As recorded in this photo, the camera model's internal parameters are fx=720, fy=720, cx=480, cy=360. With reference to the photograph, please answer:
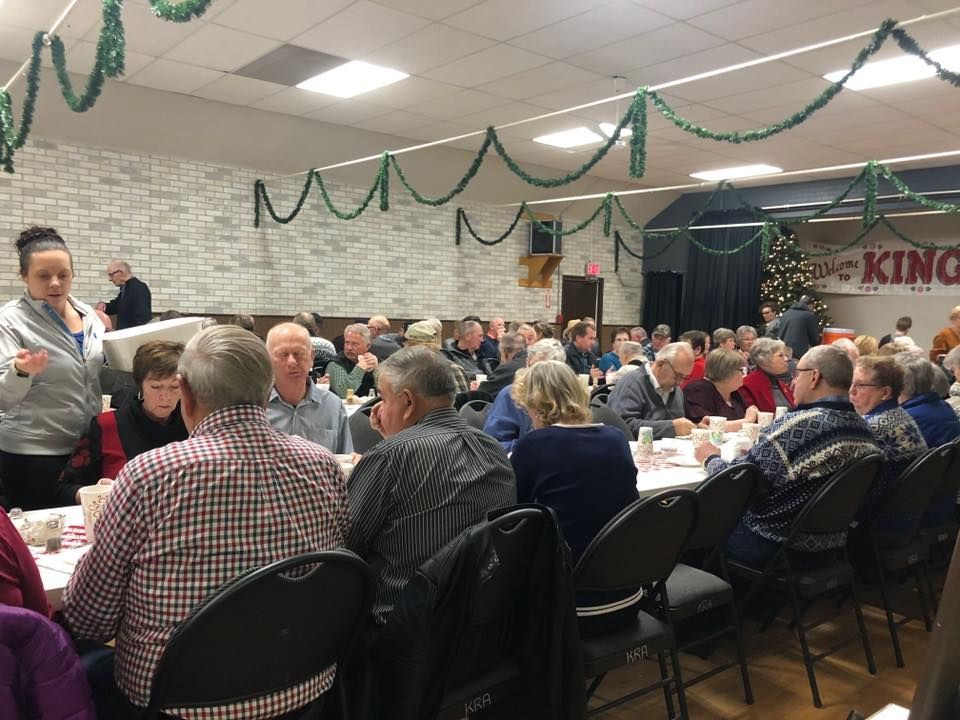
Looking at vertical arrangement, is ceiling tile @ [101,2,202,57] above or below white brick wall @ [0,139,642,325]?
above

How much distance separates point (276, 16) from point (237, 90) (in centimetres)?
238

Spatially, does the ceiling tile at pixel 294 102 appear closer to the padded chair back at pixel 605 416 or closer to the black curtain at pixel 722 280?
the padded chair back at pixel 605 416

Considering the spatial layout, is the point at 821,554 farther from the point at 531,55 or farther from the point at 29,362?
the point at 531,55

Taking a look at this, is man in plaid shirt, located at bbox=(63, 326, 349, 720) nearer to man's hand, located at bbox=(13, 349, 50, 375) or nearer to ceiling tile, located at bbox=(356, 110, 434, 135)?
man's hand, located at bbox=(13, 349, 50, 375)

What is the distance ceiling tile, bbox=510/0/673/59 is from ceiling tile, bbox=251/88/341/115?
9.03 feet

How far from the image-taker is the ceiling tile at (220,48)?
6.04 m

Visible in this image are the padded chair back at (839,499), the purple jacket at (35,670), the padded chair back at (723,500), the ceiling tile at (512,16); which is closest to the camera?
the purple jacket at (35,670)

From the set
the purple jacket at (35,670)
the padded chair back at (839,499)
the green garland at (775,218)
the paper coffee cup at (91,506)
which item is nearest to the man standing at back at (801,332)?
the green garland at (775,218)

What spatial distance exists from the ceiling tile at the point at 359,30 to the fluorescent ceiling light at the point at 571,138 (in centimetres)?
347

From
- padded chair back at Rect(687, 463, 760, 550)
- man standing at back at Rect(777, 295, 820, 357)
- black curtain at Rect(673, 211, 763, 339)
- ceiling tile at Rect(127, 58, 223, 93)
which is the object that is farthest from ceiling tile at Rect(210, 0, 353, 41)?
black curtain at Rect(673, 211, 763, 339)

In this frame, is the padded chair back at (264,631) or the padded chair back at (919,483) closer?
the padded chair back at (264,631)

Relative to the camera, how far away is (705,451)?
3.47m

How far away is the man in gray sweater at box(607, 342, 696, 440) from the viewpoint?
4484 millimetres

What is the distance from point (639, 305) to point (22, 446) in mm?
12645
